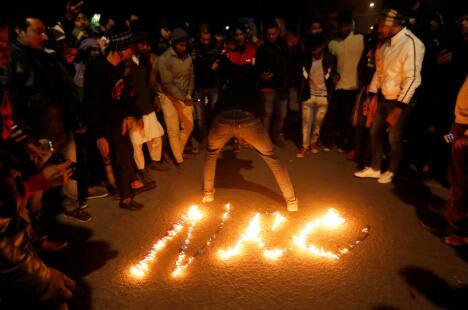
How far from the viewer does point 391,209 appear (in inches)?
186

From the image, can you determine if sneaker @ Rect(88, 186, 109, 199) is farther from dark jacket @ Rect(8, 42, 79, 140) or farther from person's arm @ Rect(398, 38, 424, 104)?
person's arm @ Rect(398, 38, 424, 104)

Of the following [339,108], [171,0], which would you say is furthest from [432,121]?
[171,0]

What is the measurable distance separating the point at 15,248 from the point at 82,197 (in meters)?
3.56

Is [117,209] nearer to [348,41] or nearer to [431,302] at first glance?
[431,302]

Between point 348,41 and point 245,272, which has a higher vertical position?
point 348,41

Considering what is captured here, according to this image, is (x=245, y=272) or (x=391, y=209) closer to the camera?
(x=245, y=272)

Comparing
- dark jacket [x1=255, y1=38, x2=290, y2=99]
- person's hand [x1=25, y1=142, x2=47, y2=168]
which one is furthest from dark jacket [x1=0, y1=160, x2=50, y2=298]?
dark jacket [x1=255, y1=38, x2=290, y2=99]

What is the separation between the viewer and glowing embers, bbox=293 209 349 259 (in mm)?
3812

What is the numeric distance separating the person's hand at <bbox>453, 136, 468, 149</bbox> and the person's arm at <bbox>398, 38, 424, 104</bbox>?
1173 mm

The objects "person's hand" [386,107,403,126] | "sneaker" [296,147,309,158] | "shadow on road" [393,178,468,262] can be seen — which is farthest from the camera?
"sneaker" [296,147,309,158]

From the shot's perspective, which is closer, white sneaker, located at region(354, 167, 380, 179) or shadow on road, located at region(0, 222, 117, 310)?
shadow on road, located at region(0, 222, 117, 310)

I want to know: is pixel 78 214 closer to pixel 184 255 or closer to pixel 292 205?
pixel 184 255

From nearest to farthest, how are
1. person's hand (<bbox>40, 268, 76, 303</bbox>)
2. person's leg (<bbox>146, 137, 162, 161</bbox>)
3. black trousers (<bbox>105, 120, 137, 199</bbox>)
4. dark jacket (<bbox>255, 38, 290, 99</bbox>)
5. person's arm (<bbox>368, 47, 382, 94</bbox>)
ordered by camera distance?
person's hand (<bbox>40, 268, 76, 303</bbox>)
black trousers (<bbox>105, 120, 137, 199</bbox>)
person's arm (<bbox>368, 47, 382, 94</bbox>)
person's leg (<bbox>146, 137, 162, 161</bbox>)
dark jacket (<bbox>255, 38, 290, 99</bbox>)

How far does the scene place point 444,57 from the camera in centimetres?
523
